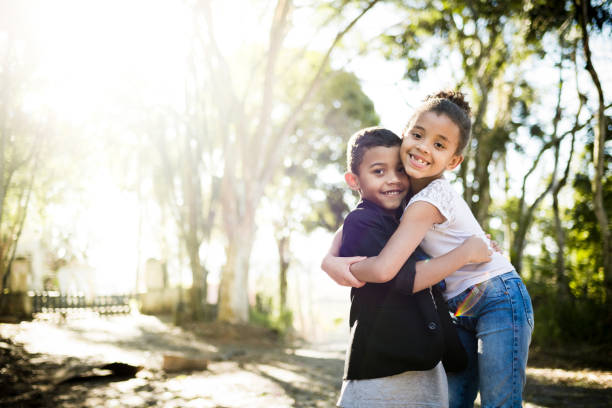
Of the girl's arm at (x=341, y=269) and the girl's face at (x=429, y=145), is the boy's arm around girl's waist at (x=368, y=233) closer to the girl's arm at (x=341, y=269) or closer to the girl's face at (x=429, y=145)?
the girl's arm at (x=341, y=269)

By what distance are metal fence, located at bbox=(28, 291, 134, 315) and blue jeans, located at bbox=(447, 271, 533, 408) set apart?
20.5 meters

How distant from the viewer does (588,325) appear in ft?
30.8

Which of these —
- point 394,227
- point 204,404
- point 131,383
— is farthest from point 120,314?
point 394,227

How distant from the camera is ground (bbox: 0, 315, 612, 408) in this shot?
236 inches

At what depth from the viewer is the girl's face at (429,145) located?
2258 mm

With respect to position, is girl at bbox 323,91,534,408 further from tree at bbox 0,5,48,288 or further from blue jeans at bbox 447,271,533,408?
tree at bbox 0,5,48,288

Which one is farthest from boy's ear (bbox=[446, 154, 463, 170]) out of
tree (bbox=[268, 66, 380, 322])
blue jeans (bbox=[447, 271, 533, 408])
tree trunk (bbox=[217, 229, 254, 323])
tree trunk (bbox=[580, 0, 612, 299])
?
tree (bbox=[268, 66, 380, 322])

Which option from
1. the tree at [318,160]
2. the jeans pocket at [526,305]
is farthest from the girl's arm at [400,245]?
the tree at [318,160]

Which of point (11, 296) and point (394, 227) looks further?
point (11, 296)

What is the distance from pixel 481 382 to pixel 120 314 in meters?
21.6

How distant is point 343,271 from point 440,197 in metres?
0.49

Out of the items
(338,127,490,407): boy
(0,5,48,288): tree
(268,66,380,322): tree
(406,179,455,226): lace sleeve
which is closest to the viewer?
(338,127,490,407): boy

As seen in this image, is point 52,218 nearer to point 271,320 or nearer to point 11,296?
point 11,296

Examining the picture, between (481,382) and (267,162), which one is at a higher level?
(267,162)
